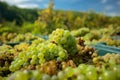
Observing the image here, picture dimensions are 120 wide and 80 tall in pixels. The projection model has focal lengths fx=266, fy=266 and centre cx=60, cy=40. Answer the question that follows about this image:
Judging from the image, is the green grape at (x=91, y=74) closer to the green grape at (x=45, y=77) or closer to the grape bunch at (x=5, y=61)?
the green grape at (x=45, y=77)

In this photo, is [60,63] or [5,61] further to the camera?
[5,61]

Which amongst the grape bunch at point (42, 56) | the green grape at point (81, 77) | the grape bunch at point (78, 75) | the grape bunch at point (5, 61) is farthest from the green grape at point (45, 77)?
the grape bunch at point (5, 61)

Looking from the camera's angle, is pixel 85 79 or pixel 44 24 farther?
pixel 44 24

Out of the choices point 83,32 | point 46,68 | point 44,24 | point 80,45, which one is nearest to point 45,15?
point 44,24

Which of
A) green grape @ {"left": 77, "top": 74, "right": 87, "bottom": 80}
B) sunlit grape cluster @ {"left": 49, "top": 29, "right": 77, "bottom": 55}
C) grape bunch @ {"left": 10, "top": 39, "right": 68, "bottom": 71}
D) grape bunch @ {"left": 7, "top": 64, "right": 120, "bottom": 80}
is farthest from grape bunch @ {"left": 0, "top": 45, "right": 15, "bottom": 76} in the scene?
green grape @ {"left": 77, "top": 74, "right": 87, "bottom": 80}

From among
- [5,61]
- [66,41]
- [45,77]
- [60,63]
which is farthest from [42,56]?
[45,77]

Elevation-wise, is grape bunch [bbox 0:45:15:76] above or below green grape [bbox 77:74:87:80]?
below

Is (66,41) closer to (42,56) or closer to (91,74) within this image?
(42,56)

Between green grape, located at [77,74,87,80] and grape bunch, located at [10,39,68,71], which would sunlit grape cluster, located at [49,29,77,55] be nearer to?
grape bunch, located at [10,39,68,71]

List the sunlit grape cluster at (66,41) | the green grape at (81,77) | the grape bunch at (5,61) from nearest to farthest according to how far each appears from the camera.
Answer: the green grape at (81,77) < the grape bunch at (5,61) < the sunlit grape cluster at (66,41)

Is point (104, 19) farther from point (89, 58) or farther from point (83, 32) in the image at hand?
point (89, 58)

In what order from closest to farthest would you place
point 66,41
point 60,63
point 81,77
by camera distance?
point 81,77 < point 60,63 < point 66,41
